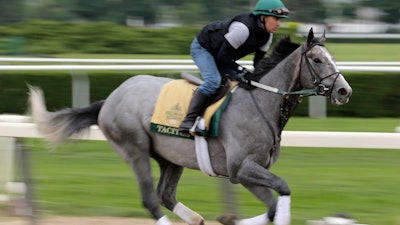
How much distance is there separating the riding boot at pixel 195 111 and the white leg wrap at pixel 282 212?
0.76 m

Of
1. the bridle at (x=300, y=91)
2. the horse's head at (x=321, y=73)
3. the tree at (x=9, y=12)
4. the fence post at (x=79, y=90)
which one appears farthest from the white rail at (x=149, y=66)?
the tree at (x=9, y=12)

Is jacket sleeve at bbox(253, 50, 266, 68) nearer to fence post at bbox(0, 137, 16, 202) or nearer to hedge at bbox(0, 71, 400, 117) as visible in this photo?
fence post at bbox(0, 137, 16, 202)

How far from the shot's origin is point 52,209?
6.57m

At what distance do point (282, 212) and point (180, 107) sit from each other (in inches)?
42.6

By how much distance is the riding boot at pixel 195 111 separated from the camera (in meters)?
5.45

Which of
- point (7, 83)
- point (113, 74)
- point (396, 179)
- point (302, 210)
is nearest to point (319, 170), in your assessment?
point (396, 179)

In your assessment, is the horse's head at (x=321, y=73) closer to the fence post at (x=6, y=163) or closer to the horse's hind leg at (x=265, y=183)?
the horse's hind leg at (x=265, y=183)

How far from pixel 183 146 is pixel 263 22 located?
990 millimetres

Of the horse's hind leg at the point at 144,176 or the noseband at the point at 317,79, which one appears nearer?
the noseband at the point at 317,79

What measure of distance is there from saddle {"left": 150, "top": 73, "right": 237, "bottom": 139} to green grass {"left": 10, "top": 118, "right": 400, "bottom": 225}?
1.80ft

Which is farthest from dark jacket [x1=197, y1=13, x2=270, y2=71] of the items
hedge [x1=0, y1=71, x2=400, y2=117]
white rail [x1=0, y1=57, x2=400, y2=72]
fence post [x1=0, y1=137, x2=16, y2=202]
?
hedge [x1=0, y1=71, x2=400, y2=117]

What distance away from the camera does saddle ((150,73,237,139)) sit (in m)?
5.45

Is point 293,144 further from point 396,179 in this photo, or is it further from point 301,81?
point 396,179

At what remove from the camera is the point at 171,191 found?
5.95 meters
